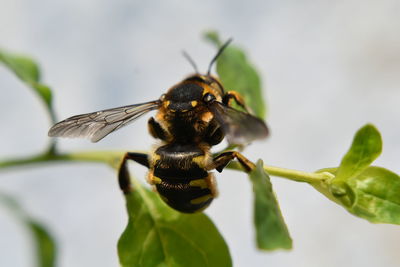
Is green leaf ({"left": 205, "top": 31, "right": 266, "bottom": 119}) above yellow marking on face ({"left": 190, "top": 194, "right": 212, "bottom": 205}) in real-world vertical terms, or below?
above

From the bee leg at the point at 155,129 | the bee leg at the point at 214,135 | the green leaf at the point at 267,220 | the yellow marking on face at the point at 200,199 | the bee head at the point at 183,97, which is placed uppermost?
the bee head at the point at 183,97

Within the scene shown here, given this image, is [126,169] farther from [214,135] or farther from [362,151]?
[362,151]

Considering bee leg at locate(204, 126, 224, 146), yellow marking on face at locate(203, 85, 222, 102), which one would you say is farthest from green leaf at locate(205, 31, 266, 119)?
bee leg at locate(204, 126, 224, 146)

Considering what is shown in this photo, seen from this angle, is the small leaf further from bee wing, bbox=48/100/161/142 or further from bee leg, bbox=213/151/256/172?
bee wing, bbox=48/100/161/142

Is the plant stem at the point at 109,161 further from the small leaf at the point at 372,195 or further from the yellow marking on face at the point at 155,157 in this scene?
the yellow marking on face at the point at 155,157

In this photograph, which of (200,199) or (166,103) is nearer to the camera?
(200,199)

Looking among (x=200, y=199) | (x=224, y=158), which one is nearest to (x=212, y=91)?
(x=224, y=158)

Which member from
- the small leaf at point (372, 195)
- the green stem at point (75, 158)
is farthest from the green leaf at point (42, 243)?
the small leaf at point (372, 195)
